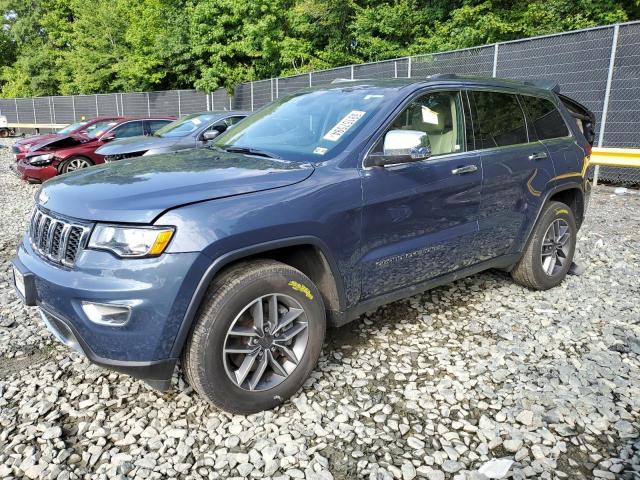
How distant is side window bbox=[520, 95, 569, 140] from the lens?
427 centimetres

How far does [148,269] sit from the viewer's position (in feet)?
7.47

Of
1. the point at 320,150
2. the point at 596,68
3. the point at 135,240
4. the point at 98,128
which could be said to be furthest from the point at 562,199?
the point at 98,128

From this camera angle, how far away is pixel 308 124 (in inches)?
136

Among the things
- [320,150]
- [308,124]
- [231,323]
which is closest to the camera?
[231,323]

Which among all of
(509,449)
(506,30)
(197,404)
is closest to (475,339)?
(509,449)

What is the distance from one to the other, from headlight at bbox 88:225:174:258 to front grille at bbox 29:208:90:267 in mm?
148

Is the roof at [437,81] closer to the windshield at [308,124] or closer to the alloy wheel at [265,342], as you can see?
the windshield at [308,124]

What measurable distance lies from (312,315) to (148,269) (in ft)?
3.16

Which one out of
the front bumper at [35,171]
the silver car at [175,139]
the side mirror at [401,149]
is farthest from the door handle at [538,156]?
the front bumper at [35,171]

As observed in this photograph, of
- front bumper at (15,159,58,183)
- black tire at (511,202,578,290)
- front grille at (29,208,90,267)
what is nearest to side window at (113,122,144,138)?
front bumper at (15,159,58,183)

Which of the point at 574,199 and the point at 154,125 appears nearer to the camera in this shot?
the point at 574,199

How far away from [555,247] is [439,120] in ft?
6.15

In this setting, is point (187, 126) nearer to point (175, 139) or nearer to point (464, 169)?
point (175, 139)

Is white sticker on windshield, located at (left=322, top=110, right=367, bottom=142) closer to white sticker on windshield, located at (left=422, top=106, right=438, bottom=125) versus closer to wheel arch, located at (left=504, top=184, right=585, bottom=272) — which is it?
white sticker on windshield, located at (left=422, top=106, right=438, bottom=125)
